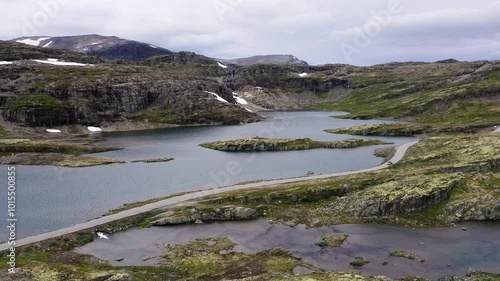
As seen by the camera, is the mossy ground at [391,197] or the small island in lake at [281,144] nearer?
the mossy ground at [391,197]

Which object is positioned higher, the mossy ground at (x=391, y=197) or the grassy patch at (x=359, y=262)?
the mossy ground at (x=391, y=197)

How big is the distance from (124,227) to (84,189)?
2995 centimetres

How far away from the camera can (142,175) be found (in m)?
103

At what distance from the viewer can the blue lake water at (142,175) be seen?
237ft

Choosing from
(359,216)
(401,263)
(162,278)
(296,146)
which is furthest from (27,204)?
(296,146)

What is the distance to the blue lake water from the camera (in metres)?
72.4

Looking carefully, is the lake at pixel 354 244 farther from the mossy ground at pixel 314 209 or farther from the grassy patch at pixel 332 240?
the mossy ground at pixel 314 209

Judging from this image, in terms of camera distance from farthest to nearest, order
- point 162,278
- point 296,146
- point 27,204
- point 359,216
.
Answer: point 296,146
point 27,204
point 359,216
point 162,278

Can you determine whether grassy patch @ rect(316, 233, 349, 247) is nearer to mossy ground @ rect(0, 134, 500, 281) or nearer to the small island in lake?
mossy ground @ rect(0, 134, 500, 281)

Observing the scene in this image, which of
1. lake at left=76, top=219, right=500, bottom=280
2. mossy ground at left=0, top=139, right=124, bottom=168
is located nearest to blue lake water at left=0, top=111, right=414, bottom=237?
mossy ground at left=0, top=139, right=124, bottom=168

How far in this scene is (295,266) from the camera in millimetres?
48938

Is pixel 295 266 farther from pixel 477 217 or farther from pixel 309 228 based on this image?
pixel 477 217

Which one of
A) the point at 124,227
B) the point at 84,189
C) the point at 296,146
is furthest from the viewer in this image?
the point at 296,146

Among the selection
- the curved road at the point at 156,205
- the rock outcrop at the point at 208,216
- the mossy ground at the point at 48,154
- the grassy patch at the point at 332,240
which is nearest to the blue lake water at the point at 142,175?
the curved road at the point at 156,205
